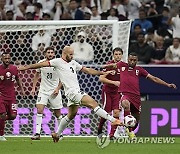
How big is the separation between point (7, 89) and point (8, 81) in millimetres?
187

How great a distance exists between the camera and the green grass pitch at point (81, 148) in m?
14.8

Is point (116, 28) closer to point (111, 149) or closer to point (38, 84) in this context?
point (38, 84)

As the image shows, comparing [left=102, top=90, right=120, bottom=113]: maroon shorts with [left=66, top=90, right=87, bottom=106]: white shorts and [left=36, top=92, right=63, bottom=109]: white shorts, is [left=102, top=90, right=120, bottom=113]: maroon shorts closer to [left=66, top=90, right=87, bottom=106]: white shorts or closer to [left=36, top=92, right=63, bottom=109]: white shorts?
[left=36, top=92, right=63, bottom=109]: white shorts

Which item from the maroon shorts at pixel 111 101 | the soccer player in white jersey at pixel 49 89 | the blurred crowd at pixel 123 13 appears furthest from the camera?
the blurred crowd at pixel 123 13

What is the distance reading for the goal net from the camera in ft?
65.8

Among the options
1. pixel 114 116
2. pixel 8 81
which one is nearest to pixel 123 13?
pixel 114 116

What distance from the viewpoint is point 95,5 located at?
2517 cm

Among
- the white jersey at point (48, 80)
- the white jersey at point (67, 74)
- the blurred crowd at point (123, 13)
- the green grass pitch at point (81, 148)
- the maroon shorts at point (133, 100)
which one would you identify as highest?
the blurred crowd at point (123, 13)

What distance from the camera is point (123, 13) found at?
24.7 m

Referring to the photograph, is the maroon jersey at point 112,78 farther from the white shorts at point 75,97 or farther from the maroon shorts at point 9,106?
the white shorts at point 75,97

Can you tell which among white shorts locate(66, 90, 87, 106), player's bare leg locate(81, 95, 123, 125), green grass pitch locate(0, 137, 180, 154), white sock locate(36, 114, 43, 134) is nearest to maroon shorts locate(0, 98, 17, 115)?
white sock locate(36, 114, 43, 134)

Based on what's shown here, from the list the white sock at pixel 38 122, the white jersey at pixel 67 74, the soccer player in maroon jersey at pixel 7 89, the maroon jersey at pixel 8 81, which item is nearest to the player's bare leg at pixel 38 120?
the white sock at pixel 38 122

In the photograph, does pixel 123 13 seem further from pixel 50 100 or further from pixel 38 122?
pixel 38 122

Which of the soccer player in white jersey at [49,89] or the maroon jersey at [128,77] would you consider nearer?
the maroon jersey at [128,77]
